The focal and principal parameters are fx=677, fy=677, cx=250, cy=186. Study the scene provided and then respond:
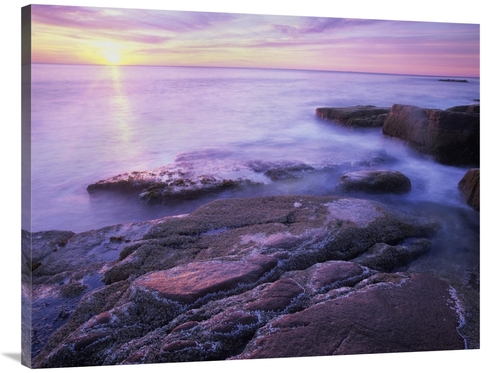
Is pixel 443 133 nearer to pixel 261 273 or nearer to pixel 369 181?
pixel 369 181

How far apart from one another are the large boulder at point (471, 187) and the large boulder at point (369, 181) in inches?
25.4

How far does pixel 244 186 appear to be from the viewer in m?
5.61

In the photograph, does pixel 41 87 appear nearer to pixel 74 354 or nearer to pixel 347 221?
pixel 74 354

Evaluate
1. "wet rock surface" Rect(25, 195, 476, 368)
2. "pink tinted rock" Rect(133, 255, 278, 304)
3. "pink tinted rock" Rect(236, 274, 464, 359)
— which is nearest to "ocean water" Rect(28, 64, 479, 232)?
"wet rock surface" Rect(25, 195, 476, 368)

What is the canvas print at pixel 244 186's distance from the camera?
493 cm

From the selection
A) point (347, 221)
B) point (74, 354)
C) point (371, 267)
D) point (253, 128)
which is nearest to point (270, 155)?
point (253, 128)

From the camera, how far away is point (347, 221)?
5676 millimetres

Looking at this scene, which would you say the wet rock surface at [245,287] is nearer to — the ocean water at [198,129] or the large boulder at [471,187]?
the ocean water at [198,129]

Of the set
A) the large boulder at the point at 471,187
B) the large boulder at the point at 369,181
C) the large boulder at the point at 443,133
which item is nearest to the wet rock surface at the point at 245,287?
the large boulder at the point at 369,181

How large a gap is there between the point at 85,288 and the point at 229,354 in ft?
3.84

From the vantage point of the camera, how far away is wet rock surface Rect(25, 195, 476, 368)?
15.9 ft

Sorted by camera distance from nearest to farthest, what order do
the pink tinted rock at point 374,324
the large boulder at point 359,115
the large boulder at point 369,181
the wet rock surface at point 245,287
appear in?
the wet rock surface at point 245,287 < the pink tinted rock at point 374,324 < the large boulder at point 369,181 < the large boulder at point 359,115

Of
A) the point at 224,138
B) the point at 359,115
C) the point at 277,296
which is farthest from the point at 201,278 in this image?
the point at 359,115

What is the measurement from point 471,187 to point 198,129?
249cm
